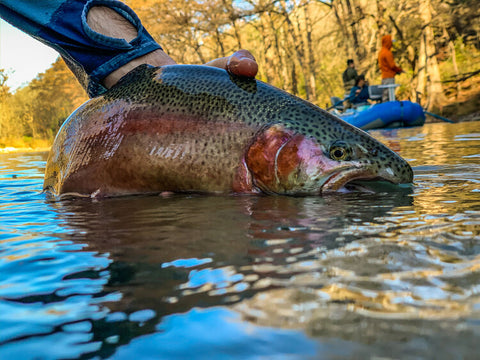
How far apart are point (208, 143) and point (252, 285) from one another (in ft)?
4.71

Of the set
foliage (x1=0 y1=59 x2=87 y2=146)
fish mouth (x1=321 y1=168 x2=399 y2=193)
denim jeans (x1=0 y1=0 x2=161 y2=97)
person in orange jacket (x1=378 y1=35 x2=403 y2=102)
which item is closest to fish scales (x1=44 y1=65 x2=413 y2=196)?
fish mouth (x1=321 y1=168 x2=399 y2=193)

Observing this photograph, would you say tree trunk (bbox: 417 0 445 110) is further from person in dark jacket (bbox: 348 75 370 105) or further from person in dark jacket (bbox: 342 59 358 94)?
person in dark jacket (bbox: 348 75 370 105)

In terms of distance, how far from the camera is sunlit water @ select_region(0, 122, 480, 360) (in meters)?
→ 0.67

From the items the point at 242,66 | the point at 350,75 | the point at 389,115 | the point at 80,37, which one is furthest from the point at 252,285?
the point at 350,75

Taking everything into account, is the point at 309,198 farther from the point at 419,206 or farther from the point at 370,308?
the point at 370,308

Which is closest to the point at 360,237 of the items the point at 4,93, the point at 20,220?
the point at 20,220

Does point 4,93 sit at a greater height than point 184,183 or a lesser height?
greater

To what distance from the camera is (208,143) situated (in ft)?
7.43

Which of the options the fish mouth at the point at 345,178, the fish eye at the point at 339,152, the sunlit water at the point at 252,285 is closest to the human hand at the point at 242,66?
the fish eye at the point at 339,152

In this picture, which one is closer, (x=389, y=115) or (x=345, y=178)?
(x=345, y=178)

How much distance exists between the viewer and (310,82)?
87.4 ft

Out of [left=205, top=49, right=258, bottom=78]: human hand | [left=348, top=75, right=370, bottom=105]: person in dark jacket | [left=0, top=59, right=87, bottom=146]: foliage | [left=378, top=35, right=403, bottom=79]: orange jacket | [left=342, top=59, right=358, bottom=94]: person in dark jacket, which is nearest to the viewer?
[left=205, top=49, right=258, bottom=78]: human hand

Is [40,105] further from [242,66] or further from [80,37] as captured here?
[242,66]

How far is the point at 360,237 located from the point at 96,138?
1.78m
